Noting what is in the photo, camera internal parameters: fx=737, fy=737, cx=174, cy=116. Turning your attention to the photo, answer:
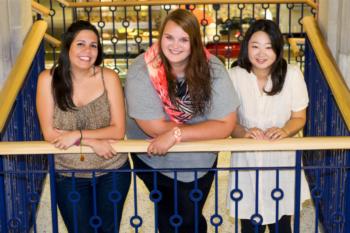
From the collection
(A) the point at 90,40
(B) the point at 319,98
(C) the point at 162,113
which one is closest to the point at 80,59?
(A) the point at 90,40

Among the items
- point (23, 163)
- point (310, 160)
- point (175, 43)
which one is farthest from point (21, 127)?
point (310, 160)

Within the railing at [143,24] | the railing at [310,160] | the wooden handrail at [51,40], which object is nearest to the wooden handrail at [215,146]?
the railing at [310,160]

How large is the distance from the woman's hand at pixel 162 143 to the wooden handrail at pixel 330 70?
1.02 metres

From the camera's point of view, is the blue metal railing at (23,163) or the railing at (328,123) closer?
the railing at (328,123)

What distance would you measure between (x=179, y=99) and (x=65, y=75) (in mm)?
664

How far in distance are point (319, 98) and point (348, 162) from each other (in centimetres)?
137

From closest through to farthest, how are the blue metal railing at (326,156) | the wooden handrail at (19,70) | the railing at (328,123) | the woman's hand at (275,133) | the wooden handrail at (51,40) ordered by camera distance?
the woman's hand at (275,133), the wooden handrail at (19,70), the railing at (328,123), the blue metal railing at (326,156), the wooden handrail at (51,40)

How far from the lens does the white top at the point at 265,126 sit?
13.9ft

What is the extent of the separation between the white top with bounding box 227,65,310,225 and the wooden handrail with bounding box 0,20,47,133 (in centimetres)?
134

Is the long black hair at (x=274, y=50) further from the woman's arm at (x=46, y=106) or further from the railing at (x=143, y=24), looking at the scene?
the railing at (x=143, y=24)

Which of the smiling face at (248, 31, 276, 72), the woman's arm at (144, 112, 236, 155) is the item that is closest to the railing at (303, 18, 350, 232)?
the smiling face at (248, 31, 276, 72)

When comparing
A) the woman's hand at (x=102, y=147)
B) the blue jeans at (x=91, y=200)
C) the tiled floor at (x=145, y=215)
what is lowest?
the tiled floor at (x=145, y=215)

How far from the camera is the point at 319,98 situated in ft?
18.9

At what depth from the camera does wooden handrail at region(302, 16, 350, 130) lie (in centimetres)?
445
